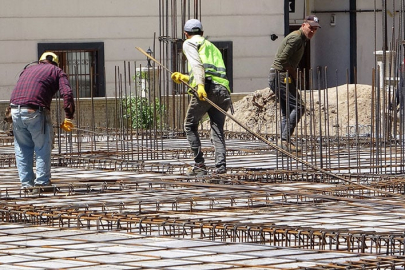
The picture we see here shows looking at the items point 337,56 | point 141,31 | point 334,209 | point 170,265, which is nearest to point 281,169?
point 334,209

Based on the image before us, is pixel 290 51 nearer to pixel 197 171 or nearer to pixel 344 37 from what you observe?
pixel 197 171

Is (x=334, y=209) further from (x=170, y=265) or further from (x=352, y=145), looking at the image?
(x=352, y=145)

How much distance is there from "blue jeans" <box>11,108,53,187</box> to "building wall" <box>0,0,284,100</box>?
37.2 feet

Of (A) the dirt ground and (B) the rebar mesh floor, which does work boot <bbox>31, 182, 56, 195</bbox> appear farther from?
(A) the dirt ground

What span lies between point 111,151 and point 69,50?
347 inches

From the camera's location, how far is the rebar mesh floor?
5809 millimetres

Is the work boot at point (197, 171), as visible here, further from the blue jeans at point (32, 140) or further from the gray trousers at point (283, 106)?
the blue jeans at point (32, 140)

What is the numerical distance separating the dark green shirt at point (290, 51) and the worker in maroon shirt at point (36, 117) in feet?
10.3

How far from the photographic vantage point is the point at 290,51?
36.2 feet

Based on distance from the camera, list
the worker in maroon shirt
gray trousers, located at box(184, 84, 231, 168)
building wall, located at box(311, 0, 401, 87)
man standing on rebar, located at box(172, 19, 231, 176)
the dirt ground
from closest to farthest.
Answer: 1. the worker in maroon shirt
2. man standing on rebar, located at box(172, 19, 231, 176)
3. gray trousers, located at box(184, 84, 231, 168)
4. the dirt ground
5. building wall, located at box(311, 0, 401, 87)

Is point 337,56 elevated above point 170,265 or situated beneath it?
elevated above

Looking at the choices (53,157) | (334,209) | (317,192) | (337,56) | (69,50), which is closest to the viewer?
(334,209)

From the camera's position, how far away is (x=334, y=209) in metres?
7.51

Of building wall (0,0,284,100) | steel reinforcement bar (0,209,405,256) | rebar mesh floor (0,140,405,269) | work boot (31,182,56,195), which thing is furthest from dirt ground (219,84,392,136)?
steel reinforcement bar (0,209,405,256)
